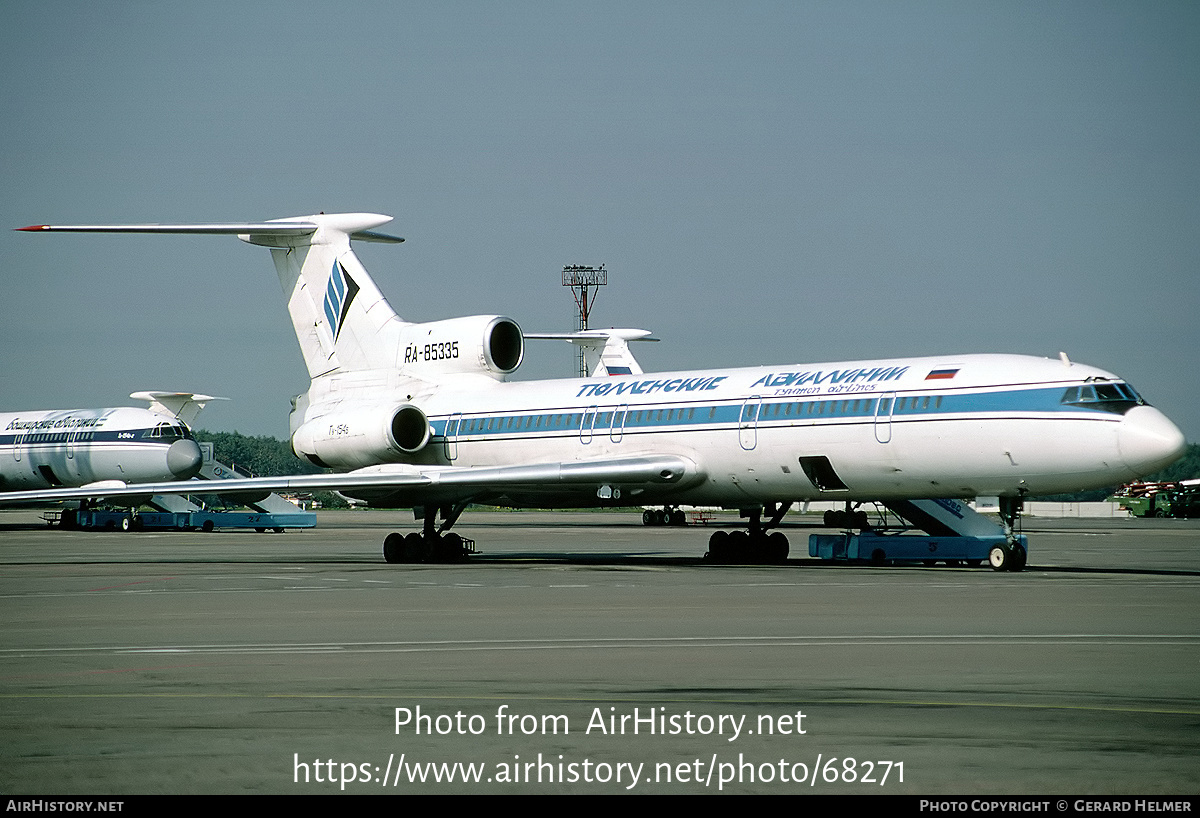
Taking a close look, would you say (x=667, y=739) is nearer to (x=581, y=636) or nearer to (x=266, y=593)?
(x=581, y=636)

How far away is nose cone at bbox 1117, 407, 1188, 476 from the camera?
22.9m

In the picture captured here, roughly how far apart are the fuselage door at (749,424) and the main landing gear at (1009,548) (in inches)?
186

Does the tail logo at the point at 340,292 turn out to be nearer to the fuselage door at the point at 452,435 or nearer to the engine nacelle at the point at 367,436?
the engine nacelle at the point at 367,436

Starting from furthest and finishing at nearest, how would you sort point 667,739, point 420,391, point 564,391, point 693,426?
point 420,391, point 564,391, point 693,426, point 667,739

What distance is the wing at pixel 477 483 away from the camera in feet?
90.8

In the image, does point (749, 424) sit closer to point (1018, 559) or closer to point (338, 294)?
point (1018, 559)

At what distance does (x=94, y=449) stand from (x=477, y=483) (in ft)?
113

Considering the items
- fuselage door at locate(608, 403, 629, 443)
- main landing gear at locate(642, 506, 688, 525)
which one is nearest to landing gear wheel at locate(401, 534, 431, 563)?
fuselage door at locate(608, 403, 629, 443)

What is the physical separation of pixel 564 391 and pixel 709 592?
1242 cm

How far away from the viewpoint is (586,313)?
83.0m

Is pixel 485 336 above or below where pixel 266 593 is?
above

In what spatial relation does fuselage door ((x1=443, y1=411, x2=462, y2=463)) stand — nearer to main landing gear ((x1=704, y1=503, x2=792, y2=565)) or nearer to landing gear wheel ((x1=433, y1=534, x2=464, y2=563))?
landing gear wheel ((x1=433, y1=534, x2=464, y2=563))

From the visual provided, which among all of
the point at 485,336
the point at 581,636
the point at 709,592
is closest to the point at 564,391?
the point at 485,336

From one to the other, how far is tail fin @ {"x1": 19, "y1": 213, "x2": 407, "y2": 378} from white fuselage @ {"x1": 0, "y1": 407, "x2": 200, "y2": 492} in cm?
2464
